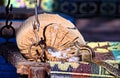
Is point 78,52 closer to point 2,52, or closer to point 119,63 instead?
point 119,63

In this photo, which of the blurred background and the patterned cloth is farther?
the blurred background

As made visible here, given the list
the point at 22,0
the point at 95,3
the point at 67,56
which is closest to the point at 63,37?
the point at 67,56

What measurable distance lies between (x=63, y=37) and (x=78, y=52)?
0.10 m

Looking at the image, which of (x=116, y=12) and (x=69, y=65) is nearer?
(x=69, y=65)

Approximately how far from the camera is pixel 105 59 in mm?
2295

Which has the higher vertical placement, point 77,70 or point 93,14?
point 93,14

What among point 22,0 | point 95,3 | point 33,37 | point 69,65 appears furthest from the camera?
point 95,3

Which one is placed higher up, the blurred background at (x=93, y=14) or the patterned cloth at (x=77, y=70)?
the blurred background at (x=93, y=14)

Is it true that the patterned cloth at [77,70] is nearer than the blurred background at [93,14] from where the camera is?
Yes

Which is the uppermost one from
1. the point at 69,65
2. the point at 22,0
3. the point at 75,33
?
the point at 22,0

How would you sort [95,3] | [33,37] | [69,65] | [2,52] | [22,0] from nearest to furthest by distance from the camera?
1. [69,65]
2. [33,37]
3. [2,52]
4. [22,0]
5. [95,3]

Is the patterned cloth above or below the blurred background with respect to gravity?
below

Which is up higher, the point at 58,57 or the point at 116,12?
the point at 116,12

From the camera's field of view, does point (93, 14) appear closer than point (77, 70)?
No
